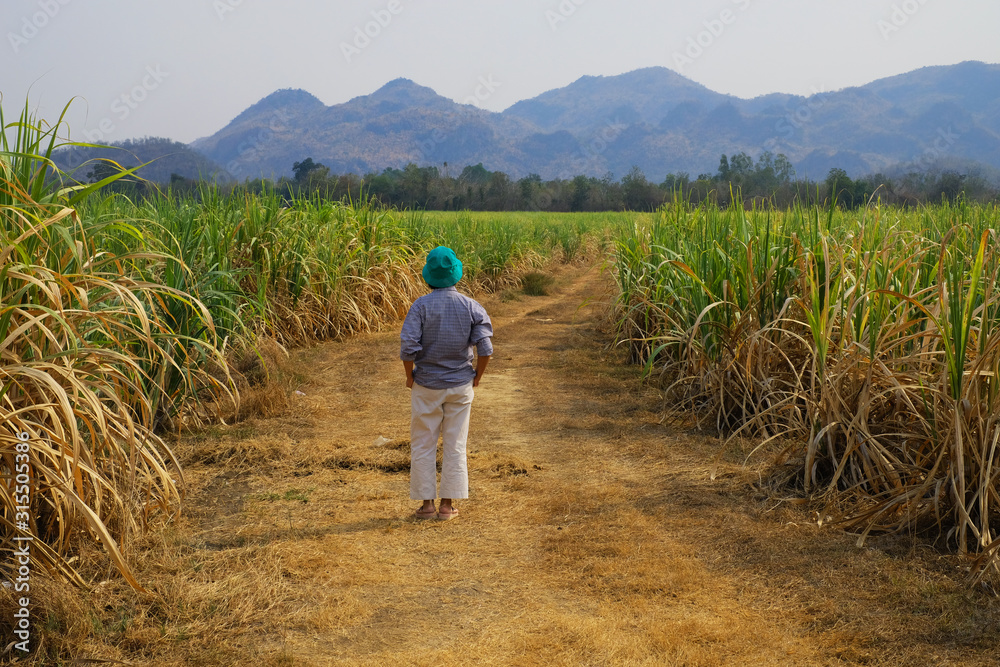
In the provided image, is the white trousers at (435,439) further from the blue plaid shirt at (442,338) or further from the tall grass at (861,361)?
the tall grass at (861,361)

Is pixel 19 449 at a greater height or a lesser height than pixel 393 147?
lesser

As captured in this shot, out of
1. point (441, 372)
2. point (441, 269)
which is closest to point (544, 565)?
point (441, 372)

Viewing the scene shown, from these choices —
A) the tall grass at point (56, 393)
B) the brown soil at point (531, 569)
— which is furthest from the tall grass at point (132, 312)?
the brown soil at point (531, 569)

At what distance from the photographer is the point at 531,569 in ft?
9.49

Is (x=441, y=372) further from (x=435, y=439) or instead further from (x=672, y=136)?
(x=672, y=136)

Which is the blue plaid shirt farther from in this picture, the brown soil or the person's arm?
the brown soil

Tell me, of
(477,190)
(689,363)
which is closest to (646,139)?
(477,190)

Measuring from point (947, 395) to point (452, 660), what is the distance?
7.54 feet

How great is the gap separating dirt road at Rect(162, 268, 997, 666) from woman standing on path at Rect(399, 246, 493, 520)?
21 cm

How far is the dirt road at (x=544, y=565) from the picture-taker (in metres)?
2.27

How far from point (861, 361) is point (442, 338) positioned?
211 centimetres

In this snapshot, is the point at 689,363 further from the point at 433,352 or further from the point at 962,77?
the point at 962,77

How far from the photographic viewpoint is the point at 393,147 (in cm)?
13175

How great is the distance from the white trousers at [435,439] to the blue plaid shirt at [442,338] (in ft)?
0.22
